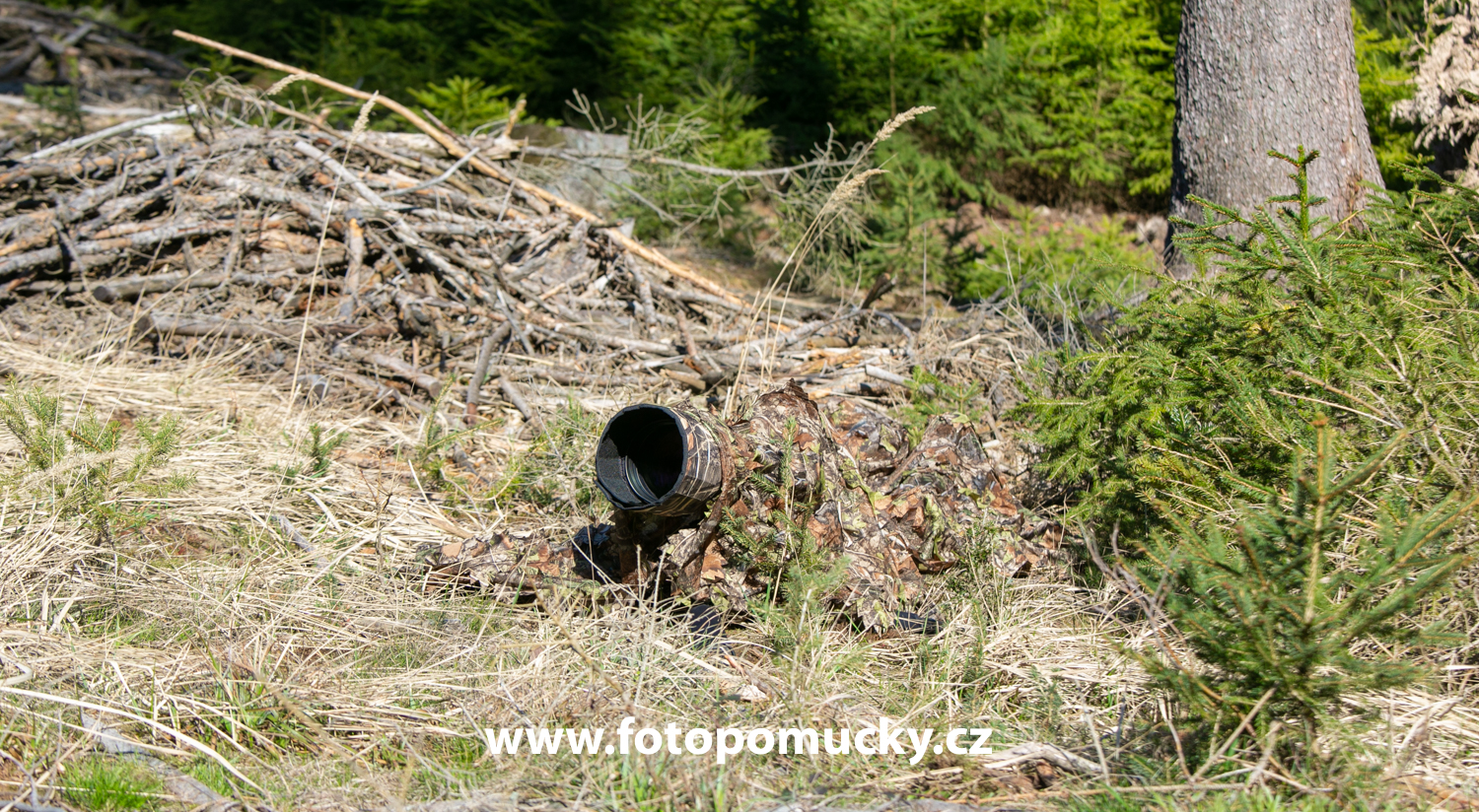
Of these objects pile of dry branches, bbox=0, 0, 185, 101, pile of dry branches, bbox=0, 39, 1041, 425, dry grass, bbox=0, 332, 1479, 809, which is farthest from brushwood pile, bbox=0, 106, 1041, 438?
pile of dry branches, bbox=0, 0, 185, 101

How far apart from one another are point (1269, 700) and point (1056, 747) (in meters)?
0.50

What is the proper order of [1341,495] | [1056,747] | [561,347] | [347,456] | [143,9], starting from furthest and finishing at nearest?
[143,9] → [561,347] → [347,456] → [1056,747] → [1341,495]

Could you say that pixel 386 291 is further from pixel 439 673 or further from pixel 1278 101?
pixel 1278 101

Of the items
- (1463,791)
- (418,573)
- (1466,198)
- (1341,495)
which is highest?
(1466,198)

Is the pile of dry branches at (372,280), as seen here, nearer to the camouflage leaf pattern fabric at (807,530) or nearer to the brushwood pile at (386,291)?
the brushwood pile at (386,291)

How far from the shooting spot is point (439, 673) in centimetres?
272

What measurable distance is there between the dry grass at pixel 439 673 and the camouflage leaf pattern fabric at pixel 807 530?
0.41ft

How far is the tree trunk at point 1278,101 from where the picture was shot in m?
4.63

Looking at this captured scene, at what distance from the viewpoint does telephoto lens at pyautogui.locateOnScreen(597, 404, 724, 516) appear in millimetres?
2883

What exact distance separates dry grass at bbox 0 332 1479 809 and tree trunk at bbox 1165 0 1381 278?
256 centimetres

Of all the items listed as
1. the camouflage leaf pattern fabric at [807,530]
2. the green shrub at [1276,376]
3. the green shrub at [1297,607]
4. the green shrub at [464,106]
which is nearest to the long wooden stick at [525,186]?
the green shrub at [464,106]

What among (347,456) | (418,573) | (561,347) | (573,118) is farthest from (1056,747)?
(573,118)

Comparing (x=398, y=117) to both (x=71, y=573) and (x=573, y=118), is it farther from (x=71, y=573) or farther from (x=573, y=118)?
(x=71, y=573)

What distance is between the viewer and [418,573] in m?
3.43
